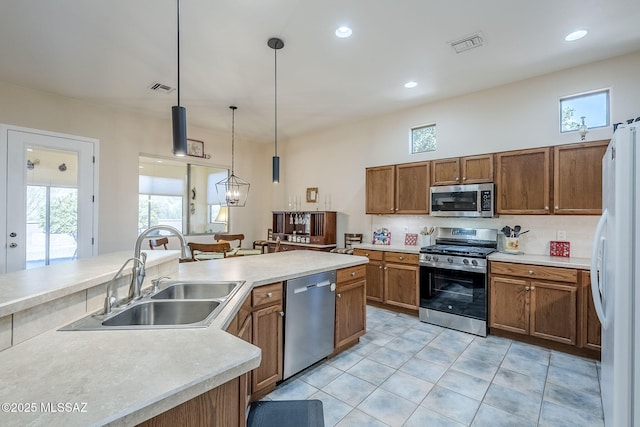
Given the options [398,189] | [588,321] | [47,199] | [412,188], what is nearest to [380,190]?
[398,189]

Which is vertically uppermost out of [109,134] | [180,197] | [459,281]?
[109,134]

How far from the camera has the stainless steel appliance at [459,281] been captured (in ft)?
11.0

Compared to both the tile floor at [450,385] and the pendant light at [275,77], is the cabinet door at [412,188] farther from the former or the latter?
the pendant light at [275,77]

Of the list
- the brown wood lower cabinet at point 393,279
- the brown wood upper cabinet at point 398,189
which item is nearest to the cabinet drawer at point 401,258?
the brown wood lower cabinet at point 393,279

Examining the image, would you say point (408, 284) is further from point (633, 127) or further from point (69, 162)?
point (69, 162)

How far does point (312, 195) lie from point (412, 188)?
222 centimetres

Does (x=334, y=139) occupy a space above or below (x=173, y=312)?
above

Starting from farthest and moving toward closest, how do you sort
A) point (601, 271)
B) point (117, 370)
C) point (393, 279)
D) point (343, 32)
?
1. point (393, 279)
2. point (343, 32)
3. point (601, 271)
4. point (117, 370)

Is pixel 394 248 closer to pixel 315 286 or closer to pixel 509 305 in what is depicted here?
pixel 509 305

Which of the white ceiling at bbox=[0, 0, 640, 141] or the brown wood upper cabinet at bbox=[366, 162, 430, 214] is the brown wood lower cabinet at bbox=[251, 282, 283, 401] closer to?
the white ceiling at bbox=[0, 0, 640, 141]

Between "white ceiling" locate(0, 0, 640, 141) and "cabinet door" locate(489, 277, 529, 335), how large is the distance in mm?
2399

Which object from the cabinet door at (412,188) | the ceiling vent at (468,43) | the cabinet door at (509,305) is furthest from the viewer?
the cabinet door at (412,188)

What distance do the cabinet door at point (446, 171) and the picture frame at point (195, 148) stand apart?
4153mm

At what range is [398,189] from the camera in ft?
14.4
